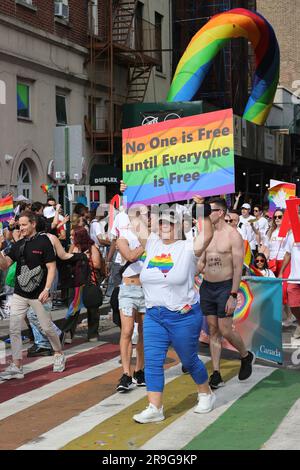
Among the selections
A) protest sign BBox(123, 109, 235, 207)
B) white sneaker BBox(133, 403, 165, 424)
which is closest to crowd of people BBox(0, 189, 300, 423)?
white sneaker BBox(133, 403, 165, 424)

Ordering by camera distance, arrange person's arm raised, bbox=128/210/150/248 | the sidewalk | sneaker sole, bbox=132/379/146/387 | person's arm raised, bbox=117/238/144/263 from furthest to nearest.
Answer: the sidewalk, sneaker sole, bbox=132/379/146/387, person's arm raised, bbox=117/238/144/263, person's arm raised, bbox=128/210/150/248

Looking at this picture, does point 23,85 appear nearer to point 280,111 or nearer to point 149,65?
point 149,65

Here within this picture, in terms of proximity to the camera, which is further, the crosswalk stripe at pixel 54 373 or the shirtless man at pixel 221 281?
the crosswalk stripe at pixel 54 373

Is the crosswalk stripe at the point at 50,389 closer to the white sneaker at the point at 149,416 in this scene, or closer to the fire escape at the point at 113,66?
the white sneaker at the point at 149,416

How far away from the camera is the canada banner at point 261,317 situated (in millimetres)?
9820

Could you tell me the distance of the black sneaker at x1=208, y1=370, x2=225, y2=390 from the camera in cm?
908

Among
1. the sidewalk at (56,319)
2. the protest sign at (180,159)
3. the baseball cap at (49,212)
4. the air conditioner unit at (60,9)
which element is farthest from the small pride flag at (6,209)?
the air conditioner unit at (60,9)

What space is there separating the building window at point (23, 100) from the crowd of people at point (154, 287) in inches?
436

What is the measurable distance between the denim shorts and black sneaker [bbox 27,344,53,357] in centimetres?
277

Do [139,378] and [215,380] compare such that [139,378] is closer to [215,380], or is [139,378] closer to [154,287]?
[215,380]

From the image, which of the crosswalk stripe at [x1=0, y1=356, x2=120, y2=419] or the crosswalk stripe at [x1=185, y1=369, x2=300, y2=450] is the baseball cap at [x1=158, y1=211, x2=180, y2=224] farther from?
the crosswalk stripe at [x1=0, y1=356, x2=120, y2=419]

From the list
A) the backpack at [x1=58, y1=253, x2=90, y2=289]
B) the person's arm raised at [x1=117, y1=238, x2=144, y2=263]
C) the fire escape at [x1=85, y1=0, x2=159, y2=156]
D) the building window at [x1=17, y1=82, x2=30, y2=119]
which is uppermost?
the fire escape at [x1=85, y1=0, x2=159, y2=156]

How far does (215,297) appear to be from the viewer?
9.38 metres

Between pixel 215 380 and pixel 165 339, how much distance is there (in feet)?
5.03
